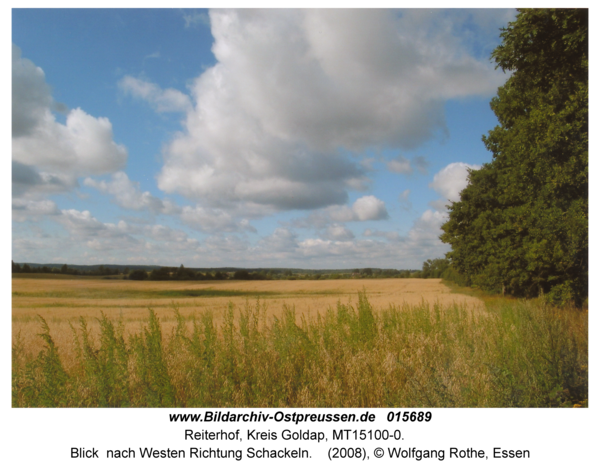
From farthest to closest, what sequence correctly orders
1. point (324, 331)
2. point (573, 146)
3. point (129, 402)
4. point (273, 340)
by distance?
point (573, 146) → point (324, 331) → point (273, 340) → point (129, 402)

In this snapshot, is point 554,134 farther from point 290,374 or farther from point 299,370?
point 290,374

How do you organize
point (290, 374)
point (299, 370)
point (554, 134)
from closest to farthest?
1. point (290, 374)
2. point (299, 370)
3. point (554, 134)

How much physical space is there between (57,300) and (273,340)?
19551 mm

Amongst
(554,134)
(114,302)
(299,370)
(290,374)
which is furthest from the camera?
(114,302)

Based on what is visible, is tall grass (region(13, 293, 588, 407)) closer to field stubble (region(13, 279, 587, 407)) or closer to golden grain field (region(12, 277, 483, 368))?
field stubble (region(13, 279, 587, 407))

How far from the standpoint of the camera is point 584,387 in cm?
586

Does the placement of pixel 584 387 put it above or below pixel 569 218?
below

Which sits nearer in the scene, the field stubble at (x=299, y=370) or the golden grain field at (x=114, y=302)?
the field stubble at (x=299, y=370)

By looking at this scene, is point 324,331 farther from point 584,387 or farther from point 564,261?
point 564,261

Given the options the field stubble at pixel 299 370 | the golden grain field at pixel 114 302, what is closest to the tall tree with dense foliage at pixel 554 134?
the golden grain field at pixel 114 302

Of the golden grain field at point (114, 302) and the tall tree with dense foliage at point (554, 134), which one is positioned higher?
the tall tree with dense foliage at point (554, 134)

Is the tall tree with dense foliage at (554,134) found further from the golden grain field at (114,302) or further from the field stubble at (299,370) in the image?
the field stubble at (299,370)

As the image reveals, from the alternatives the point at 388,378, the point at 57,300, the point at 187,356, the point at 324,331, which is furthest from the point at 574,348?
the point at 57,300

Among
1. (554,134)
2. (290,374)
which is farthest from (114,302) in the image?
(554,134)
